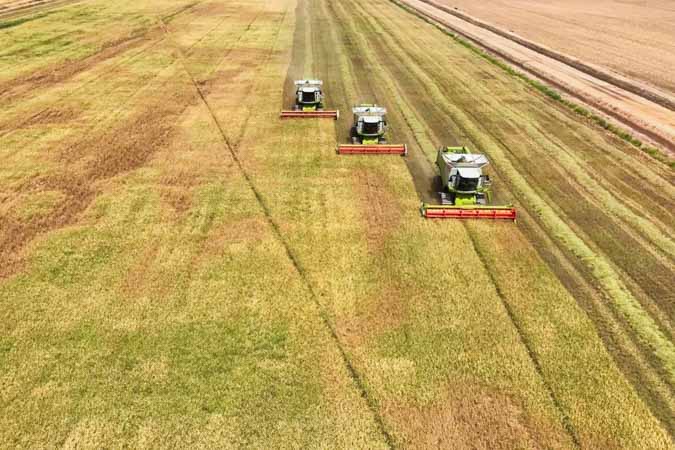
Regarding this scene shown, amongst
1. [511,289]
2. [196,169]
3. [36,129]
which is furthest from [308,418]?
[36,129]

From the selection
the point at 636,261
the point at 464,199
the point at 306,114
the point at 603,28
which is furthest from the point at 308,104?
the point at 603,28

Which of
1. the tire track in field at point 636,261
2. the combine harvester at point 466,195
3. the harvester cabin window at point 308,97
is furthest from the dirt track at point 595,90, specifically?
the harvester cabin window at point 308,97

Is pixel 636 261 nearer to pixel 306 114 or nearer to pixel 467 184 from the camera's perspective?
pixel 467 184

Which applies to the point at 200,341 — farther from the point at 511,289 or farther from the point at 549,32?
the point at 549,32

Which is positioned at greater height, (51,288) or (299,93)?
(299,93)

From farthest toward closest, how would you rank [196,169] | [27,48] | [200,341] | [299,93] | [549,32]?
1. [549,32]
2. [27,48]
3. [299,93]
4. [196,169]
5. [200,341]

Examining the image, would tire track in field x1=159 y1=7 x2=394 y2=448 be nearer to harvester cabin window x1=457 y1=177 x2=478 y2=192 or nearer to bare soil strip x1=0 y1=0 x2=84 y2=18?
harvester cabin window x1=457 y1=177 x2=478 y2=192
